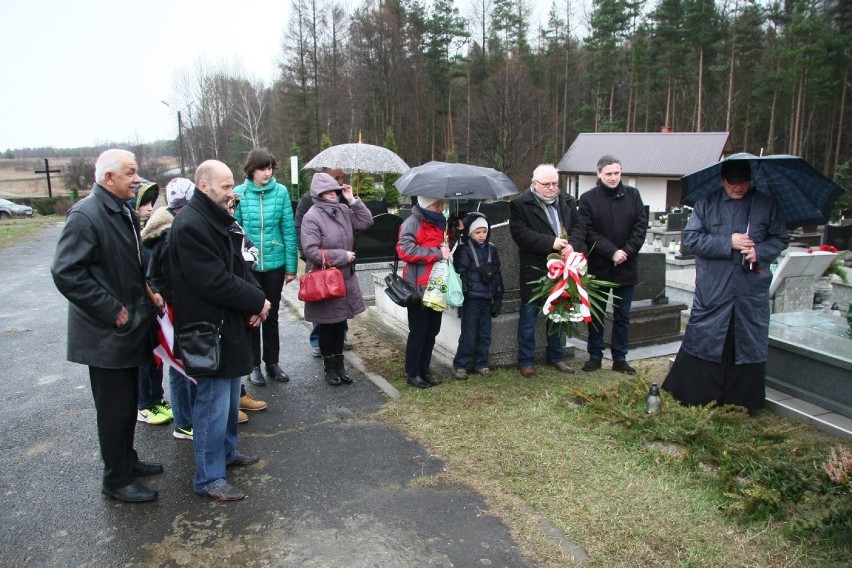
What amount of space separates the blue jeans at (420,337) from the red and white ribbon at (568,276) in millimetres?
985

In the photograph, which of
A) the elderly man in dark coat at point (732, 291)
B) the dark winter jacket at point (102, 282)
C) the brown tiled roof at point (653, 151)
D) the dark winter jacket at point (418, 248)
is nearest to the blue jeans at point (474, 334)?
the dark winter jacket at point (418, 248)

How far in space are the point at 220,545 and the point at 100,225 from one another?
1853 mm

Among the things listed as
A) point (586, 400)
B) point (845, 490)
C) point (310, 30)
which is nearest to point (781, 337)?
point (586, 400)

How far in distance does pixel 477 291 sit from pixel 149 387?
9.23 feet

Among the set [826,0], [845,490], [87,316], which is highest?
[826,0]

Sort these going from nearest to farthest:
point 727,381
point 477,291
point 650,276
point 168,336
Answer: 1. point 168,336
2. point 727,381
3. point 477,291
4. point 650,276

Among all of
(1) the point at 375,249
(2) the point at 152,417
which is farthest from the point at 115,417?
(1) the point at 375,249

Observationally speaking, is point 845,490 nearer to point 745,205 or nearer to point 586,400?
point 586,400

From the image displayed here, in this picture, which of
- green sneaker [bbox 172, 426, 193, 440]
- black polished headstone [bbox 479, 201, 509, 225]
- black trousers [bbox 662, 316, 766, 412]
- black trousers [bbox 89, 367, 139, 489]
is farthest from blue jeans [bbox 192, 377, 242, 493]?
black polished headstone [bbox 479, 201, 509, 225]

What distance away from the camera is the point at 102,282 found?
11.8 ft

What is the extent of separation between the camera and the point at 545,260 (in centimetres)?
580

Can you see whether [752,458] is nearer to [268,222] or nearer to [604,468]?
[604,468]

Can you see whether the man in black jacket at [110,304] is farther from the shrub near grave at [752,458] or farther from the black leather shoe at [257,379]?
the shrub near grave at [752,458]

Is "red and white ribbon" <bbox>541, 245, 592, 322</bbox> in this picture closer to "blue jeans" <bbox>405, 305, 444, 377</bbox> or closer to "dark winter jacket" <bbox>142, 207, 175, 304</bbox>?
"blue jeans" <bbox>405, 305, 444, 377</bbox>
